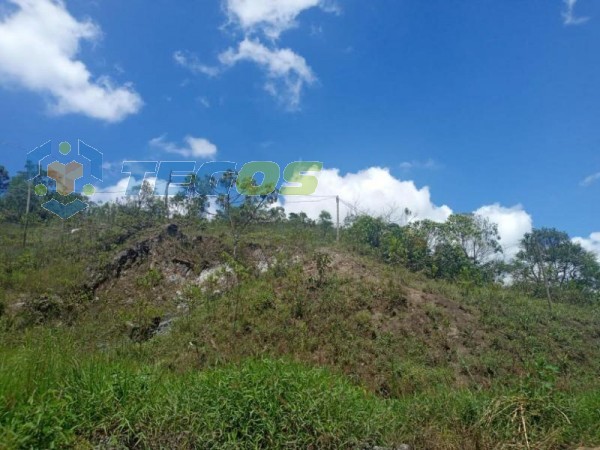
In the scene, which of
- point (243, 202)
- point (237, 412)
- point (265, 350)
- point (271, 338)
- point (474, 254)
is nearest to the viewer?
point (237, 412)

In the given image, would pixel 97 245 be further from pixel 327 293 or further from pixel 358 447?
pixel 358 447

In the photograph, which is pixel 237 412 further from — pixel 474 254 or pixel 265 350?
pixel 474 254

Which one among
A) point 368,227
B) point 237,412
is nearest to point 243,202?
point 368,227

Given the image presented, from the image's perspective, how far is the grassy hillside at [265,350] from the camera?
3.04 meters

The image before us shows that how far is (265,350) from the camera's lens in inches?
300

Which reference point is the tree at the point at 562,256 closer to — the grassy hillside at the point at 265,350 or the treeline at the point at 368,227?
the treeline at the point at 368,227

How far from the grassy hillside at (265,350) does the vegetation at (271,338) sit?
21mm

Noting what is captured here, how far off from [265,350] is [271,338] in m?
0.89

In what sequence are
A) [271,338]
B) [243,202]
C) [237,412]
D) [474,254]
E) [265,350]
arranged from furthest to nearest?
[474,254]
[243,202]
[271,338]
[265,350]
[237,412]

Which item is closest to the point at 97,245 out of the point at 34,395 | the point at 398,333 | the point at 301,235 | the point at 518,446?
the point at 301,235

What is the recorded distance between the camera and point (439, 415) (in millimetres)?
3859

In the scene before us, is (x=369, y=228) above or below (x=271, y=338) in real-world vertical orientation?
above

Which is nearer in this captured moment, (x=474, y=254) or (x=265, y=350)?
(x=265, y=350)

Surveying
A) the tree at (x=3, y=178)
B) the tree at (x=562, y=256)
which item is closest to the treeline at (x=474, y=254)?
the tree at (x=562, y=256)
